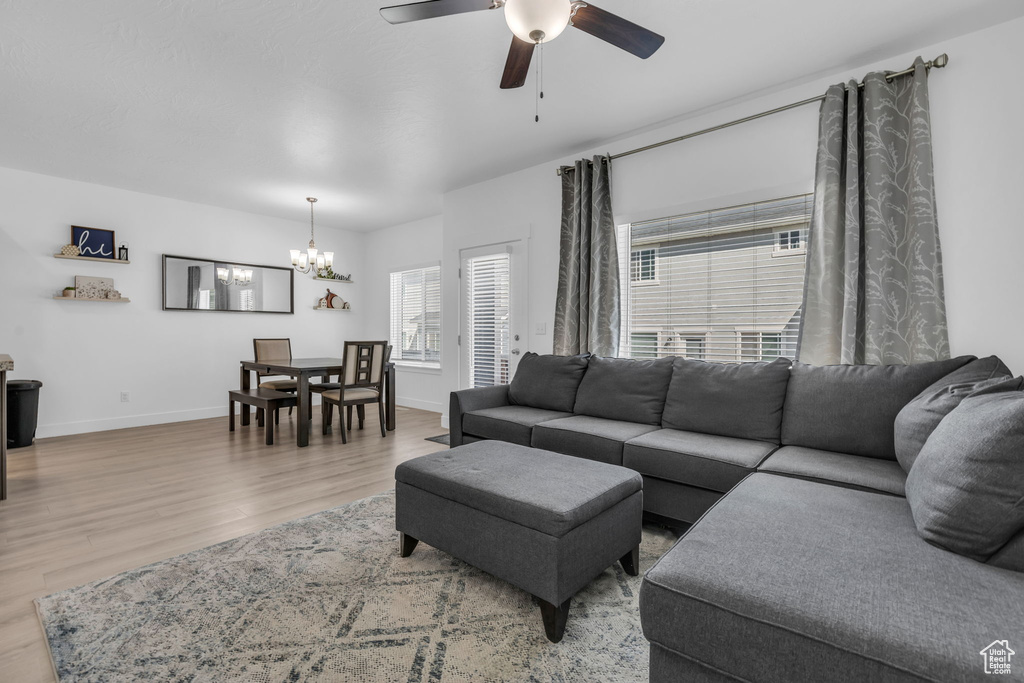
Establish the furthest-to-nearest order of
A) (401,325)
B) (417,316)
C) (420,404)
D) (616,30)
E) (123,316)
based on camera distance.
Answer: (401,325), (417,316), (420,404), (123,316), (616,30)

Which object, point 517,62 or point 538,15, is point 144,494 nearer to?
point 517,62

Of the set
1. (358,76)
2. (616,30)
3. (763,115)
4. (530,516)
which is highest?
(358,76)

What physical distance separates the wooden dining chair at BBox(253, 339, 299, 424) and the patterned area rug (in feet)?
10.2

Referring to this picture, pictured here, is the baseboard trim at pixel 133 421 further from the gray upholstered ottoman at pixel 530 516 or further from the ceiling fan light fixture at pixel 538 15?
the ceiling fan light fixture at pixel 538 15

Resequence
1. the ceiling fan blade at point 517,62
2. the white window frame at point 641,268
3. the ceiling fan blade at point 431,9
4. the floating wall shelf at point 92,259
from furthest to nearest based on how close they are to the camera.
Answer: the floating wall shelf at point 92,259 < the white window frame at point 641,268 < the ceiling fan blade at point 517,62 < the ceiling fan blade at point 431,9

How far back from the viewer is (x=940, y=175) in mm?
2475

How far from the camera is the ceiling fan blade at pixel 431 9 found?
166 centimetres

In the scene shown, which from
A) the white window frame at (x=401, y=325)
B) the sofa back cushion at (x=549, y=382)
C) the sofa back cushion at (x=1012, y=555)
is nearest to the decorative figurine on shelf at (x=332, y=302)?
the white window frame at (x=401, y=325)

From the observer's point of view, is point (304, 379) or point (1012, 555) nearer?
point (1012, 555)

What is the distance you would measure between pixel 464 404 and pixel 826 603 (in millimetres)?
2582

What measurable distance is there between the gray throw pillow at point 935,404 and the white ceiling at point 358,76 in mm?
1744

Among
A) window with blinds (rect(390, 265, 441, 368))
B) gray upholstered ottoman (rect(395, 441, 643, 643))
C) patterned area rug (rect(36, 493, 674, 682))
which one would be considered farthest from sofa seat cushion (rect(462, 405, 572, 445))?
window with blinds (rect(390, 265, 441, 368))

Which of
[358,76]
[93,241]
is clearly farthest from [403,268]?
[358,76]

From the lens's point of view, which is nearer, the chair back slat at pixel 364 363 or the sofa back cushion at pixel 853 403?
the sofa back cushion at pixel 853 403
